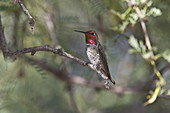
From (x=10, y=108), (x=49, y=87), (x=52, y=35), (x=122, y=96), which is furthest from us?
(x=49, y=87)

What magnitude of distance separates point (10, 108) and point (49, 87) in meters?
0.87

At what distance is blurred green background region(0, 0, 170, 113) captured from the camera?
166cm

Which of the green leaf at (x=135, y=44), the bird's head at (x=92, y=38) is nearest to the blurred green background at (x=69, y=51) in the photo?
the bird's head at (x=92, y=38)

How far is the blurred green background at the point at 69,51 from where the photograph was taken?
1665 mm

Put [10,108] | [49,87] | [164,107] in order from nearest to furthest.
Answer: [10,108] → [164,107] → [49,87]

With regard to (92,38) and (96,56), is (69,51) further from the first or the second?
(96,56)

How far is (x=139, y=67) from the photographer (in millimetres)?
1945

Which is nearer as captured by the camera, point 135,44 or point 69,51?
point 135,44

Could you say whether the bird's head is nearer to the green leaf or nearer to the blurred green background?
the blurred green background

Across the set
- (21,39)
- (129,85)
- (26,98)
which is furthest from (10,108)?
(129,85)

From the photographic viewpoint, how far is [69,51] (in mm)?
1684

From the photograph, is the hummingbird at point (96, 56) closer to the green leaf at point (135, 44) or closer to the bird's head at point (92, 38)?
the bird's head at point (92, 38)

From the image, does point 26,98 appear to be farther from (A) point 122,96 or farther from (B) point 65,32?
(A) point 122,96

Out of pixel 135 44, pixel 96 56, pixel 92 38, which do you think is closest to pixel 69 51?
pixel 92 38
